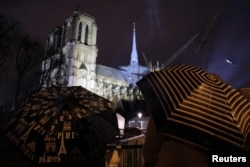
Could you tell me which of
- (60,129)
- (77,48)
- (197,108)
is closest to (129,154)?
(60,129)

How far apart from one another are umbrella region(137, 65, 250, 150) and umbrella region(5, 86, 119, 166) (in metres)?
1.86

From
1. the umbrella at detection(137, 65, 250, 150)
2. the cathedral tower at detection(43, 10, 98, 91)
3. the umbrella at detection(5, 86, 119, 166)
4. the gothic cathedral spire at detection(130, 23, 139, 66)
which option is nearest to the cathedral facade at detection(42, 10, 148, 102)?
the cathedral tower at detection(43, 10, 98, 91)

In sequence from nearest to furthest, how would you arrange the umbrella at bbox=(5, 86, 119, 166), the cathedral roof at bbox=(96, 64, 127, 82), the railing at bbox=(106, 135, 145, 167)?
the umbrella at bbox=(5, 86, 119, 166)
the railing at bbox=(106, 135, 145, 167)
the cathedral roof at bbox=(96, 64, 127, 82)

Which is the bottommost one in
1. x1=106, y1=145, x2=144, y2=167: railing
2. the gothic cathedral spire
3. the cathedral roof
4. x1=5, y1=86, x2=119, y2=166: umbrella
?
x1=106, y1=145, x2=144, y2=167: railing

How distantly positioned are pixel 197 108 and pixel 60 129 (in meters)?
2.54

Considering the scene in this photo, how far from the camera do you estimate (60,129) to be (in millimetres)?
4055

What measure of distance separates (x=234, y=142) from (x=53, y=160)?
287cm

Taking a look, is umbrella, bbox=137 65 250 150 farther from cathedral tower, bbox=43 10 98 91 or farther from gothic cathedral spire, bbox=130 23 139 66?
gothic cathedral spire, bbox=130 23 139 66

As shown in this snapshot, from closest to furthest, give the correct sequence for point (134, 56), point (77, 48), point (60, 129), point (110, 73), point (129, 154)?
point (60, 129) → point (129, 154) → point (77, 48) → point (110, 73) → point (134, 56)

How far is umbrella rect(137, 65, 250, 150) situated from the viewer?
2.29 metres

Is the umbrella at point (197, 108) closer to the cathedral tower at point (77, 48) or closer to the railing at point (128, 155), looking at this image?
the railing at point (128, 155)

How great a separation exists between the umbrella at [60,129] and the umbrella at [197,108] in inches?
73.4

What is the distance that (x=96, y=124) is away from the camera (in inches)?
171

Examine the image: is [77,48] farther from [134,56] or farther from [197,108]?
[197,108]
